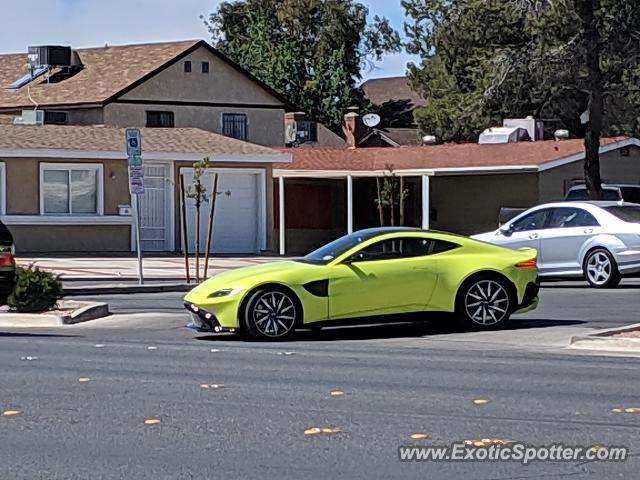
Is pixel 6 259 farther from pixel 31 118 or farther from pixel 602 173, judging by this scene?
pixel 602 173

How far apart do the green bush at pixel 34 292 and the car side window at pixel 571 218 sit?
9.05 m

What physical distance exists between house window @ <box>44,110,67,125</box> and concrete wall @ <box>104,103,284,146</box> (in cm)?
141

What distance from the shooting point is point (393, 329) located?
680 inches

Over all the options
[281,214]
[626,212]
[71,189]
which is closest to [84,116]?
[71,189]

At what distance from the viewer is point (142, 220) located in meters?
35.8

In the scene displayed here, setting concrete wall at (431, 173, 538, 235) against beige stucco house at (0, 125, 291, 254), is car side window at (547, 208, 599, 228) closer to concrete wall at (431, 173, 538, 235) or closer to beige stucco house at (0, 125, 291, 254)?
beige stucco house at (0, 125, 291, 254)

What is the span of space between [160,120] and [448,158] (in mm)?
10119

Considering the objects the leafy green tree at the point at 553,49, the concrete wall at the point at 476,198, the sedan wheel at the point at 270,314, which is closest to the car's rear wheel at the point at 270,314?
the sedan wheel at the point at 270,314

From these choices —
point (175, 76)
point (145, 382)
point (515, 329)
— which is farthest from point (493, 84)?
point (145, 382)

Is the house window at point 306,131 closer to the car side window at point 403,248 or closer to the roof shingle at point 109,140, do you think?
the roof shingle at point 109,140

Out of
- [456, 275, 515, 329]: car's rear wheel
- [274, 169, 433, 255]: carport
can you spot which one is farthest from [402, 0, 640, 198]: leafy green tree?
[456, 275, 515, 329]: car's rear wheel

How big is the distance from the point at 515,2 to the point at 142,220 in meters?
11.6

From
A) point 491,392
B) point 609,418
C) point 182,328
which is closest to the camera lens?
point 609,418

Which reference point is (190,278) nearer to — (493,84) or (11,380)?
(493,84)
